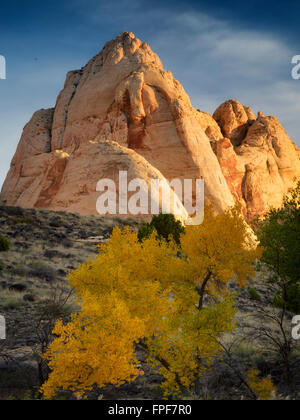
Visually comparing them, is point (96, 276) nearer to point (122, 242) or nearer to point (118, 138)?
point (122, 242)

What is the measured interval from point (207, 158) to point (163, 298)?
39.5m

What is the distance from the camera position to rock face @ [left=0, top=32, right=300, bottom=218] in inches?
1532

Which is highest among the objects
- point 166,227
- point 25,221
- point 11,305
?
point 25,221

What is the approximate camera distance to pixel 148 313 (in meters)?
9.34

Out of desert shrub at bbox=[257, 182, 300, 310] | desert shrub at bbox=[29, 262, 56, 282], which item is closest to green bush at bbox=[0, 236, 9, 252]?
desert shrub at bbox=[29, 262, 56, 282]

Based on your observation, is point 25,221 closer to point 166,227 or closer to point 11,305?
point 166,227

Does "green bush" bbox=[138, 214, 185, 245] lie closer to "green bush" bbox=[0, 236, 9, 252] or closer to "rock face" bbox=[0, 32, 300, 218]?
"green bush" bbox=[0, 236, 9, 252]

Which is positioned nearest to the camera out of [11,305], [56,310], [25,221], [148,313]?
[148,313]

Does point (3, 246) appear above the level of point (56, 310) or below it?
above

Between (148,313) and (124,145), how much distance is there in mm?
39193

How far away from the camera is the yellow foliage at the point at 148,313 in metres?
8.10

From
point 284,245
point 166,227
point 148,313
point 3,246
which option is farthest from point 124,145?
point 148,313

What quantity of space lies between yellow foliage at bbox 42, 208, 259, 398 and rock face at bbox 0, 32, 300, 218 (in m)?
25.6

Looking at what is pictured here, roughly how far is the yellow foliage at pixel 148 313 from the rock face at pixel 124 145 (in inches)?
1007
